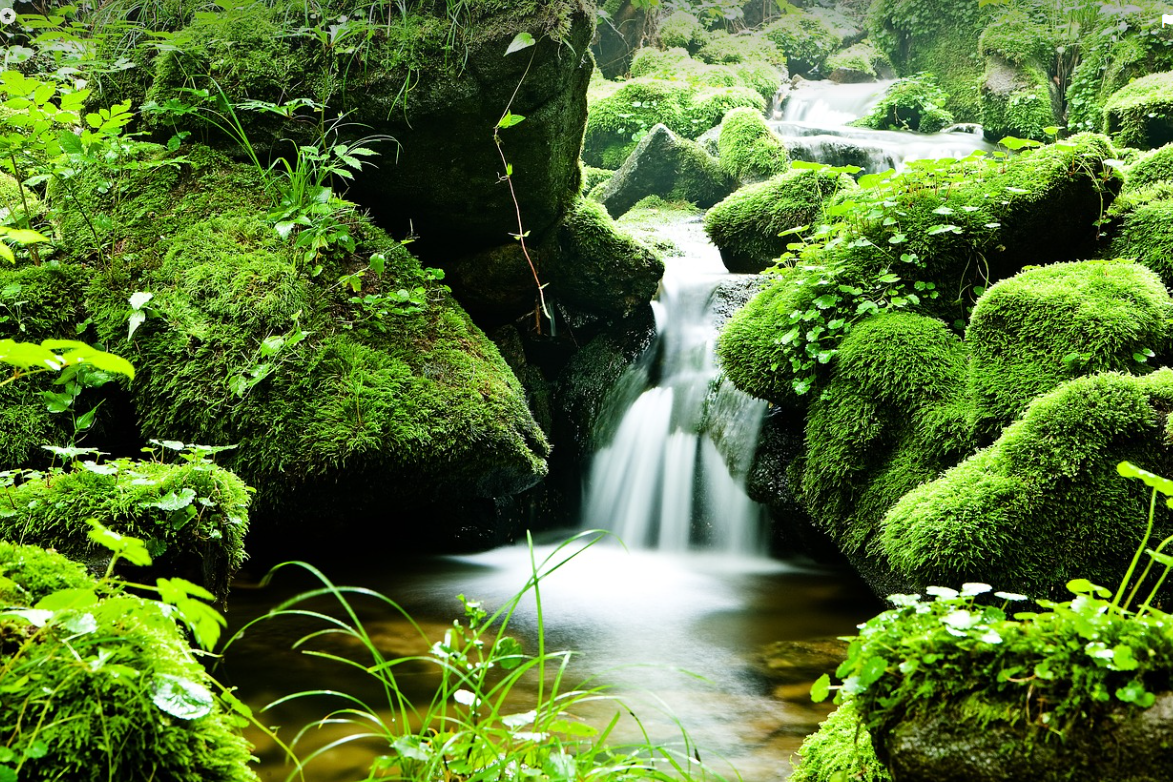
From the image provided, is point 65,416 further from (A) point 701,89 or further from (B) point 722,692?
(A) point 701,89

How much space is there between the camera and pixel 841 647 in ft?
11.7

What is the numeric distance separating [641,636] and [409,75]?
11.0ft

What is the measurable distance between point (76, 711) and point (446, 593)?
3.08 meters

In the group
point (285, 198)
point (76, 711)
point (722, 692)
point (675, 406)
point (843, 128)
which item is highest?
point (843, 128)

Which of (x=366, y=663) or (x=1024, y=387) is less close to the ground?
(x=1024, y=387)

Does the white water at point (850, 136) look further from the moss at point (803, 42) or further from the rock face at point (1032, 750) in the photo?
the rock face at point (1032, 750)

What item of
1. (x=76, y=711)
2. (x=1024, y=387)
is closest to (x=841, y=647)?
(x=1024, y=387)

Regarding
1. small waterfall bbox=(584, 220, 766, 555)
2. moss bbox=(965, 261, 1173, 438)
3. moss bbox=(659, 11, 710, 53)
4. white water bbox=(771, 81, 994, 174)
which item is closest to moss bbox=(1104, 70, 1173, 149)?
white water bbox=(771, 81, 994, 174)

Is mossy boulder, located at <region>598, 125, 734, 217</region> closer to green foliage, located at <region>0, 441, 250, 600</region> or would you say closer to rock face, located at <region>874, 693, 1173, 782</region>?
green foliage, located at <region>0, 441, 250, 600</region>

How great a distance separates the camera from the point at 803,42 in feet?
62.1

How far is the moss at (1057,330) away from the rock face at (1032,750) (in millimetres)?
2274

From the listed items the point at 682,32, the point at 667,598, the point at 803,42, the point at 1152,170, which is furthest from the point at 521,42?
the point at 803,42

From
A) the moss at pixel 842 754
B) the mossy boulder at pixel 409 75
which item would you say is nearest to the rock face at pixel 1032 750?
the moss at pixel 842 754

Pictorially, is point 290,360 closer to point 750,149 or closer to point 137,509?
point 137,509
